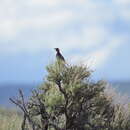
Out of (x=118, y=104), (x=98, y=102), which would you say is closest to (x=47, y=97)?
(x=98, y=102)

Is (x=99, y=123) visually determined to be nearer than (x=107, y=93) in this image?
Yes

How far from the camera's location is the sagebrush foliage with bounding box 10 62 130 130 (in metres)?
11.9

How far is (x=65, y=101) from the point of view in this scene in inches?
466

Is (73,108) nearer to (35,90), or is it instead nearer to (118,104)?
(35,90)

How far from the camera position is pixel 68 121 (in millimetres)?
11977

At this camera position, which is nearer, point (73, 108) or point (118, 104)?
point (73, 108)

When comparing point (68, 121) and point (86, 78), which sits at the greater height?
point (86, 78)

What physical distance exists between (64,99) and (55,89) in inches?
13.0

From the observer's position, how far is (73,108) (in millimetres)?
11984

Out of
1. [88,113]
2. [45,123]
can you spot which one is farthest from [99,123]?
[45,123]

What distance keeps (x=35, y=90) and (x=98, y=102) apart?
4.49 feet

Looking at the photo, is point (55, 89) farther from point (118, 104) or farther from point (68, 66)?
point (118, 104)

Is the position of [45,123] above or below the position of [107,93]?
below

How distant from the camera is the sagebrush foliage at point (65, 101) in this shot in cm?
1185
